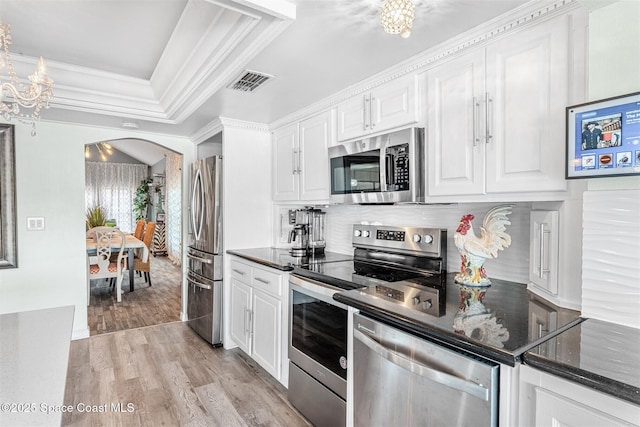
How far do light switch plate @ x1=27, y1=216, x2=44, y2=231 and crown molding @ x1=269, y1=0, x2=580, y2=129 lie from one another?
303 centimetres

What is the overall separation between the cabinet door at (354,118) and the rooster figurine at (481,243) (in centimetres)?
90

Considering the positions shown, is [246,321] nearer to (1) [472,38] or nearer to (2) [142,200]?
(1) [472,38]

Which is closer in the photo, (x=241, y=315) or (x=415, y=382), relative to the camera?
(x=415, y=382)

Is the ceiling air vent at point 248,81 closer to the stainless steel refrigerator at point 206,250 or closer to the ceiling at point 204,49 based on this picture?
the ceiling at point 204,49

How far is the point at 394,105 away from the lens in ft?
6.64

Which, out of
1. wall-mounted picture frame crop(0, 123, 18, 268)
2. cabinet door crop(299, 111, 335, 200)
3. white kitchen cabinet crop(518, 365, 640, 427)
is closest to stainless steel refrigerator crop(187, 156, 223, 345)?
cabinet door crop(299, 111, 335, 200)

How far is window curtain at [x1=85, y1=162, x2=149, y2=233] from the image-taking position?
29.8ft

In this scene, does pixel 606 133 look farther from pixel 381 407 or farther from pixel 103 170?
pixel 103 170

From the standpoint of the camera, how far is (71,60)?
2.65m

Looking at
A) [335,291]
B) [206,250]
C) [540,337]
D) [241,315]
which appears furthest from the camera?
[206,250]

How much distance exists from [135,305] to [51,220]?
1761 mm

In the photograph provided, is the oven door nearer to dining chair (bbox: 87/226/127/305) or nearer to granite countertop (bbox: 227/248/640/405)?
granite countertop (bbox: 227/248/640/405)

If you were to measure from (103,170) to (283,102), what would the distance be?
8.58 metres

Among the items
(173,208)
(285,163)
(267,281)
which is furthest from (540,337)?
(173,208)
